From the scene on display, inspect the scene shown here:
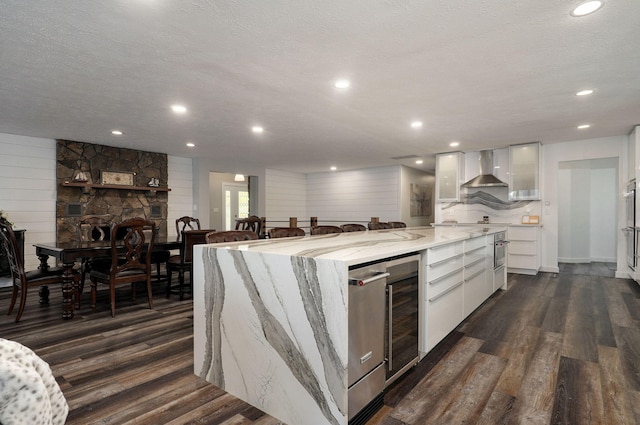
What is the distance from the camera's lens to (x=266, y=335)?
1.81 m

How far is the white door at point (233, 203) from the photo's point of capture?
10102 mm

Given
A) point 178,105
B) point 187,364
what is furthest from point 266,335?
point 178,105

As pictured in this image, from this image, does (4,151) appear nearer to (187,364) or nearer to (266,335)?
(187,364)

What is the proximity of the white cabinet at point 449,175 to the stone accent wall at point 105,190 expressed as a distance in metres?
5.91

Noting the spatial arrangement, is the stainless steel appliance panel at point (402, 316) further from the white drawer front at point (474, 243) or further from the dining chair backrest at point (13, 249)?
the dining chair backrest at point (13, 249)

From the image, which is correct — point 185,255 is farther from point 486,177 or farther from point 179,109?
point 486,177

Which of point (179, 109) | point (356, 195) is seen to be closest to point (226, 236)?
point (179, 109)

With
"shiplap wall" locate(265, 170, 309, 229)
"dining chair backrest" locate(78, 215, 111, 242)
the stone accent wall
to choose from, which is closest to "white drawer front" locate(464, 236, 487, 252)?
"dining chair backrest" locate(78, 215, 111, 242)

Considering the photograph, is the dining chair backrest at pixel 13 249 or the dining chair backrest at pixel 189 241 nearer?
the dining chair backrest at pixel 13 249

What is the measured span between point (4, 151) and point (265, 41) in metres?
5.48

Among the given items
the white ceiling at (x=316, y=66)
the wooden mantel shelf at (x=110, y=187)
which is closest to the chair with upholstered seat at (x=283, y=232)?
the white ceiling at (x=316, y=66)

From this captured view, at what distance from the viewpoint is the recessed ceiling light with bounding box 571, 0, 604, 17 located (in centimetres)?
197

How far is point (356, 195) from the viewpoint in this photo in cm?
970

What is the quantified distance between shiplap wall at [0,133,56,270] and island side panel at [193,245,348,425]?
5.23 meters
